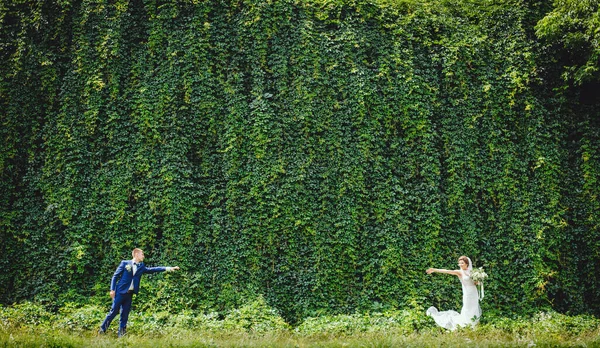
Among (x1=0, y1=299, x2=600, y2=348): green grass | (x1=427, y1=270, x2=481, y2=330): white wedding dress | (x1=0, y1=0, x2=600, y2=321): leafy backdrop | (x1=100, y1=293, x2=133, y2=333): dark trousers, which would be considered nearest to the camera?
(x1=0, y1=299, x2=600, y2=348): green grass

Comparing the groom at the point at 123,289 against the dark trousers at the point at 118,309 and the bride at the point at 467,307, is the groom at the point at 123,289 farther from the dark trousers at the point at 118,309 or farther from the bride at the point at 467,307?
the bride at the point at 467,307

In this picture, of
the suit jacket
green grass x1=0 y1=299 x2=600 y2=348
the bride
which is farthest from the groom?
the bride

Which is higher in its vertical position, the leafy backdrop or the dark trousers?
the leafy backdrop

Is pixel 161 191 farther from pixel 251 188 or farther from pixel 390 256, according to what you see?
pixel 390 256

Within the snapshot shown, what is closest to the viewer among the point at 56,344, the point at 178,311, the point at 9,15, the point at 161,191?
the point at 56,344

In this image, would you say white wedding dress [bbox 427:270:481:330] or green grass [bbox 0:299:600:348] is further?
white wedding dress [bbox 427:270:481:330]

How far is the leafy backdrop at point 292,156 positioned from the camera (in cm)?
1006

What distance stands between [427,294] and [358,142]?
3.85 metres

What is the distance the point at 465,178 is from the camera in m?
10.8

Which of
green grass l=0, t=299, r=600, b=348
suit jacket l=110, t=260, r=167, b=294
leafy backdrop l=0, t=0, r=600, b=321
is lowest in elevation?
green grass l=0, t=299, r=600, b=348

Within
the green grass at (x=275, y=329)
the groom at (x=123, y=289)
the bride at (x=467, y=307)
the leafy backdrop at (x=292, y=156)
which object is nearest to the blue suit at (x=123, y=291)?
the groom at (x=123, y=289)

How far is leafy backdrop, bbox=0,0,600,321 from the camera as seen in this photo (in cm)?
1006

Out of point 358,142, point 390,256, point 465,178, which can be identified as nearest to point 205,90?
point 358,142

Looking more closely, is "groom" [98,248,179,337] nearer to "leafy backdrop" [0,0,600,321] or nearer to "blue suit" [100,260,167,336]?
"blue suit" [100,260,167,336]
